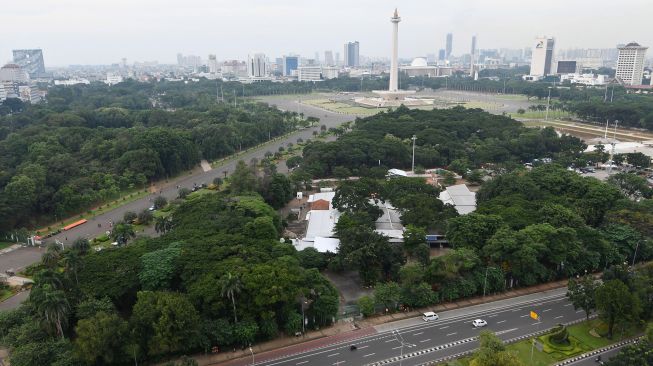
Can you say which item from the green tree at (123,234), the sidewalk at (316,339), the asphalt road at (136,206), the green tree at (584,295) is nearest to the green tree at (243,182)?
the asphalt road at (136,206)

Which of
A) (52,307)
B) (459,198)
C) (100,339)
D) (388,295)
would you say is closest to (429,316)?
(388,295)

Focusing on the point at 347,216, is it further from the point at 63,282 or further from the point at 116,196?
the point at 116,196

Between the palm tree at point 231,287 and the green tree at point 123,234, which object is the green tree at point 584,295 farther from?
the green tree at point 123,234

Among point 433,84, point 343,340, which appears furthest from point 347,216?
point 433,84

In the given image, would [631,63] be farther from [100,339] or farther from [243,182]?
[100,339]

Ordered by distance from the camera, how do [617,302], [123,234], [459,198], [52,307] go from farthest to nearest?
[459,198]
[123,234]
[617,302]
[52,307]

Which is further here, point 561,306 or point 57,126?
point 57,126
